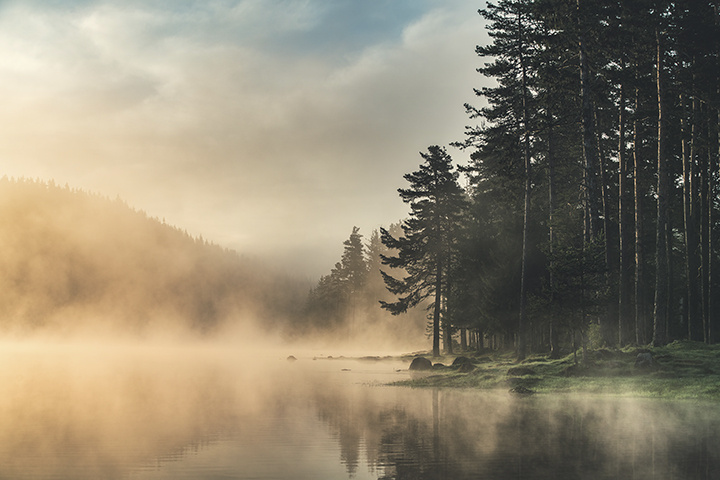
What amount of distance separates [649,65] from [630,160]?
25.5 feet

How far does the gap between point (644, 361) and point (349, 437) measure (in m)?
17.6

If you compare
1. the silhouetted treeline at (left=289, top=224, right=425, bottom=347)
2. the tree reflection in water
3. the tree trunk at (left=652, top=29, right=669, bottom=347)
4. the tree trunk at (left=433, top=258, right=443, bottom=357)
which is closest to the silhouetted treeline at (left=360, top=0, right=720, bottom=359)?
the tree trunk at (left=652, top=29, right=669, bottom=347)

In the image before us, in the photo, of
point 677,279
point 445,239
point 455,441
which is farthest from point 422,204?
point 455,441

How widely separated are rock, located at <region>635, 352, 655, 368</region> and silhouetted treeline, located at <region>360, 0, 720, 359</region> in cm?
277

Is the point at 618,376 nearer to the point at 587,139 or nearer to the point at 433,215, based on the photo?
the point at 587,139

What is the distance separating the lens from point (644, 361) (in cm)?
2542

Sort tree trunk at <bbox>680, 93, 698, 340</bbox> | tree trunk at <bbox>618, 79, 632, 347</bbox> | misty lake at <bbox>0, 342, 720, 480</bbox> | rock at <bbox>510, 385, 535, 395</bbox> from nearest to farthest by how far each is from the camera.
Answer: misty lake at <bbox>0, 342, 720, 480</bbox>
rock at <bbox>510, 385, 535, 395</bbox>
tree trunk at <bbox>618, 79, 632, 347</bbox>
tree trunk at <bbox>680, 93, 698, 340</bbox>

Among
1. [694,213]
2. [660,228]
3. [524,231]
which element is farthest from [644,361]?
[694,213]

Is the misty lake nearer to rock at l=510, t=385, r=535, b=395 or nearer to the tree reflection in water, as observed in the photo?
the tree reflection in water

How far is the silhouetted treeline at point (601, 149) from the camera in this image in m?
30.5

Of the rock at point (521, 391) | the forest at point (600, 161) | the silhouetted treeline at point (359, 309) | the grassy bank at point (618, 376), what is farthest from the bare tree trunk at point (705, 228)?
the silhouetted treeline at point (359, 309)

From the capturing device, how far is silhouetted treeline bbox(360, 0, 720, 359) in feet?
100

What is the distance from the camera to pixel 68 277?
628 feet

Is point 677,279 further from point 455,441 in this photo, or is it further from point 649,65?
point 455,441
